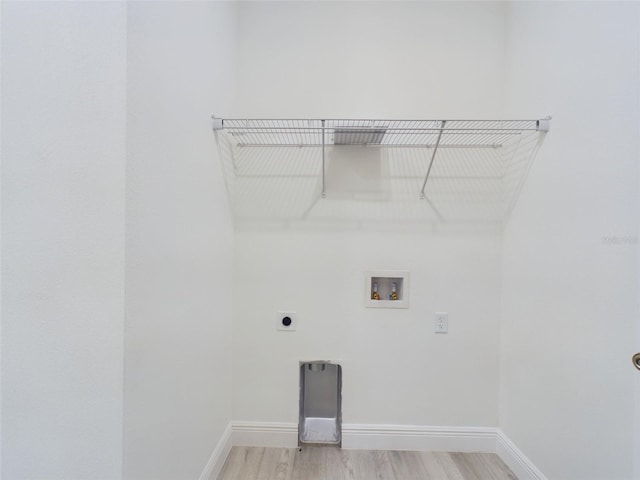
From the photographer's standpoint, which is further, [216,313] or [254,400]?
[254,400]

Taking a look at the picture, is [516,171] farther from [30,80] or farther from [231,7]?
[30,80]

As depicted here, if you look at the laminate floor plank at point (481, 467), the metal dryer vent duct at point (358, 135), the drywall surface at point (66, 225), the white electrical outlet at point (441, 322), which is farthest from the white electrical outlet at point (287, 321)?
the laminate floor plank at point (481, 467)

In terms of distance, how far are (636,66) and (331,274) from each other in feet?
4.92

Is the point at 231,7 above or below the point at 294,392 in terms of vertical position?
above

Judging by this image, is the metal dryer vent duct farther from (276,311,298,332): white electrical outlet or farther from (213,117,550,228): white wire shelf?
(276,311,298,332): white electrical outlet

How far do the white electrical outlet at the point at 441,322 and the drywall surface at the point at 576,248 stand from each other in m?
0.33

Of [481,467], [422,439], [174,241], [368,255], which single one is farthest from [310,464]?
[174,241]

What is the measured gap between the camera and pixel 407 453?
1634mm

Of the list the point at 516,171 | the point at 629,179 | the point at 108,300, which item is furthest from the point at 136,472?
the point at 516,171

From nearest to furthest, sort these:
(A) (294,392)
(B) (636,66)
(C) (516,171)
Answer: (B) (636,66), (C) (516,171), (A) (294,392)

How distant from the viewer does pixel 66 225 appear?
77 centimetres

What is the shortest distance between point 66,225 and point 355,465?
1.73 metres

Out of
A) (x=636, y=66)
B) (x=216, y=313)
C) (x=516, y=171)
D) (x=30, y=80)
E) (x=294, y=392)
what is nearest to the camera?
(x=30, y=80)

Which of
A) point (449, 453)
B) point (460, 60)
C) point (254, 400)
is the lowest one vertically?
point (449, 453)
